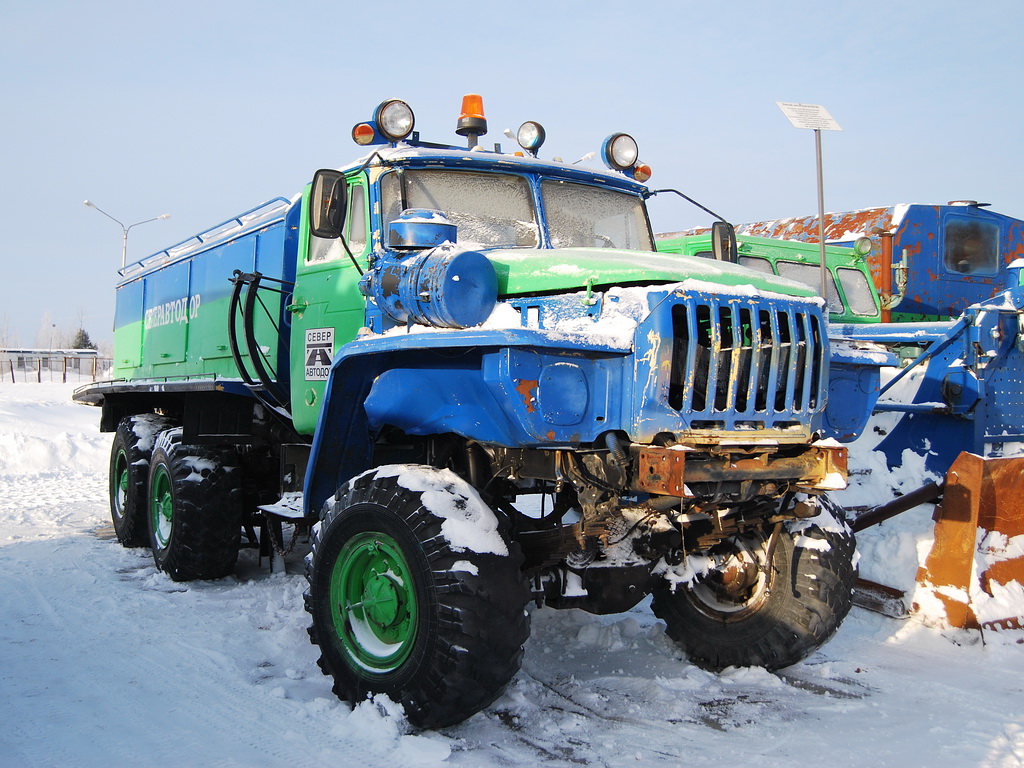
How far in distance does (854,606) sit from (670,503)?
2719 millimetres

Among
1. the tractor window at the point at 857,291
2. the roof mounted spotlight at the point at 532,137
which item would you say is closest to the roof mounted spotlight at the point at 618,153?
the roof mounted spotlight at the point at 532,137

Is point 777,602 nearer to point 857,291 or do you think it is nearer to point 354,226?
point 354,226

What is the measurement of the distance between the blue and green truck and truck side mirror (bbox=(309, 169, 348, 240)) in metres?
0.01

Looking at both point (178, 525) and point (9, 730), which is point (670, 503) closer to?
point (9, 730)

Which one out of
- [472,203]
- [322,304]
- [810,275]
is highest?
[810,275]

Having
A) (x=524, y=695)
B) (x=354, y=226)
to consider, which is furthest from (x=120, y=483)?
(x=524, y=695)

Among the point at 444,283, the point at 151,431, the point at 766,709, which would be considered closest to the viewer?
the point at 444,283

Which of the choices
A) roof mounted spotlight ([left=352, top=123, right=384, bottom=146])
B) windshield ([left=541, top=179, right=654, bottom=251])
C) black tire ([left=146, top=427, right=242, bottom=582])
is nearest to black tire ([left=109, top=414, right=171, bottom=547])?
black tire ([left=146, top=427, right=242, bottom=582])

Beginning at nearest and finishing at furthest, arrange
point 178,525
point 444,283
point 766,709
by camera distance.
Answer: point 444,283 → point 766,709 → point 178,525

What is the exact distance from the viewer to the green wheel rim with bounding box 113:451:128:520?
28.7 feet

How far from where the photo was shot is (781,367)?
4020 millimetres

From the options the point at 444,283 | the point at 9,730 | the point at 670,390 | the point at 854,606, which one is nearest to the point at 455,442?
the point at 444,283

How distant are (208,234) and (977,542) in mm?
6458

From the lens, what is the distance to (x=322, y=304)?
549 centimetres
